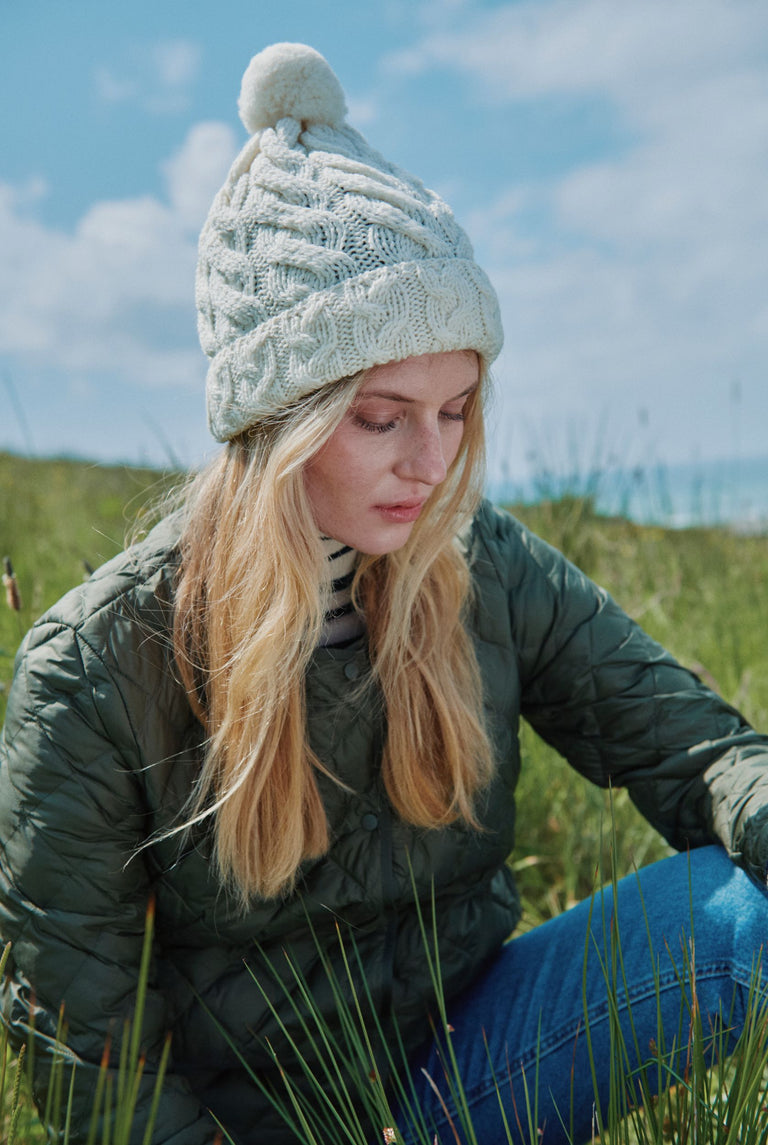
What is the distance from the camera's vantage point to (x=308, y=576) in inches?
64.7

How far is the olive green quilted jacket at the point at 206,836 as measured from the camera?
1493 mm

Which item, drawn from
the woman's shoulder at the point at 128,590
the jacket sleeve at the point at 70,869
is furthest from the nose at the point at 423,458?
the jacket sleeve at the point at 70,869

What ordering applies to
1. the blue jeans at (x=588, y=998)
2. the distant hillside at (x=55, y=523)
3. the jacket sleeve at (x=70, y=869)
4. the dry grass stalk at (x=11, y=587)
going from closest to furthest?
the jacket sleeve at (x=70, y=869), the blue jeans at (x=588, y=998), the dry grass stalk at (x=11, y=587), the distant hillside at (x=55, y=523)

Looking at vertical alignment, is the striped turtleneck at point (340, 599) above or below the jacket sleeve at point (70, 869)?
above

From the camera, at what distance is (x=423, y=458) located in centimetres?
159

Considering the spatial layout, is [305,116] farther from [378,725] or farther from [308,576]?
[378,725]

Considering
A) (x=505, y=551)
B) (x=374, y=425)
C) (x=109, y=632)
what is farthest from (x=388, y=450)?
(x=109, y=632)

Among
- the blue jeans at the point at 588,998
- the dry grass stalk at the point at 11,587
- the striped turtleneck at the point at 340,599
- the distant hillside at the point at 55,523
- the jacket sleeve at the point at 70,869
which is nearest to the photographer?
the jacket sleeve at the point at 70,869

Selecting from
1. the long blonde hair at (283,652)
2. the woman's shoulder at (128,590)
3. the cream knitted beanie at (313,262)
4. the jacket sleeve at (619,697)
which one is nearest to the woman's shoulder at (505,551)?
the jacket sleeve at (619,697)

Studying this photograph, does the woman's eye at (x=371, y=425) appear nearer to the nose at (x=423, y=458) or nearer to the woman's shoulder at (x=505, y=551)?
the nose at (x=423, y=458)

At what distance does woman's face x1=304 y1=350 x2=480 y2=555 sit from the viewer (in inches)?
62.7

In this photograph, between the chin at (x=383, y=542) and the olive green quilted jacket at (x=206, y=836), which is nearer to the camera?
the olive green quilted jacket at (x=206, y=836)

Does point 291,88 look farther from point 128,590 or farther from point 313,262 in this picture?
point 128,590

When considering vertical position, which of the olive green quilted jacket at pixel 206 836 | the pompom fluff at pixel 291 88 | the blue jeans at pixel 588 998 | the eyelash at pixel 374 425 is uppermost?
the pompom fluff at pixel 291 88
